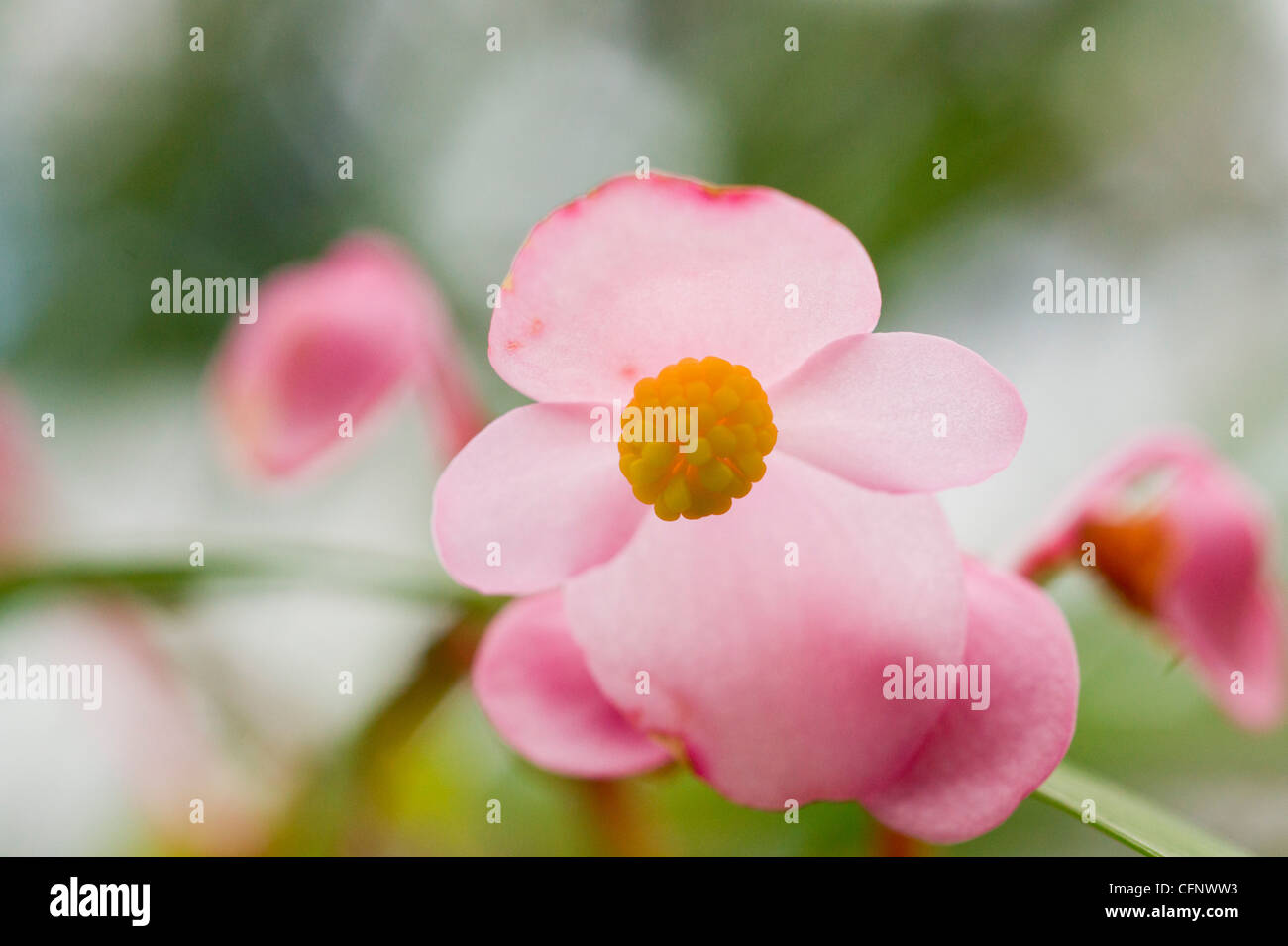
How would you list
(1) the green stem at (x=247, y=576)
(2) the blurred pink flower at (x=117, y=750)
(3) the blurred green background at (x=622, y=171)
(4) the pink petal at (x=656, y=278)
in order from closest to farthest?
(4) the pink petal at (x=656, y=278) → (1) the green stem at (x=247, y=576) → (2) the blurred pink flower at (x=117, y=750) → (3) the blurred green background at (x=622, y=171)

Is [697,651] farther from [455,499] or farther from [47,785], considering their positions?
[47,785]

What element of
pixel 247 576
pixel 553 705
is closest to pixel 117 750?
pixel 247 576

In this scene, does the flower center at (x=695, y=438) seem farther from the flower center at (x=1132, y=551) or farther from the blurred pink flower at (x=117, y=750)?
the blurred pink flower at (x=117, y=750)

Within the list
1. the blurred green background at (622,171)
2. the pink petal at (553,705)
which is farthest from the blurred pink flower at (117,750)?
the pink petal at (553,705)

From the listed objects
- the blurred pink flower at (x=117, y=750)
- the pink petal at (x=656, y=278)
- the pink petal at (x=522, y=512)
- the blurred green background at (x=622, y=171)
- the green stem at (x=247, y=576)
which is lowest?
the blurred pink flower at (x=117, y=750)

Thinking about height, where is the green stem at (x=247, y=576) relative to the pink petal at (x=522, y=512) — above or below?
below

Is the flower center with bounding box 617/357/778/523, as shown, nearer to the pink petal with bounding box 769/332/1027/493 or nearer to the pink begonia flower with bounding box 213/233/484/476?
the pink petal with bounding box 769/332/1027/493
